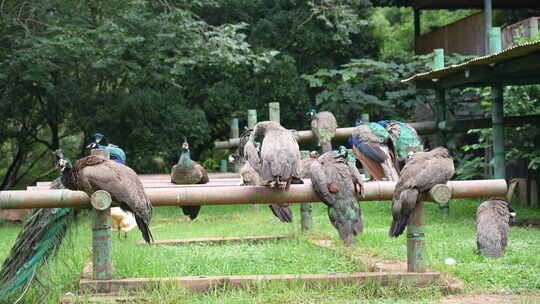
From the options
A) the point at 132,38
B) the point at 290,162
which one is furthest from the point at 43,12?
the point at 290,162

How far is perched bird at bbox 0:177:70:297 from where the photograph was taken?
198 inches

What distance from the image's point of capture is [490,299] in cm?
479

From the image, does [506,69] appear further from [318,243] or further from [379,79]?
[379,79]

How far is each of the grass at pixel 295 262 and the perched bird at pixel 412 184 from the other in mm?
495

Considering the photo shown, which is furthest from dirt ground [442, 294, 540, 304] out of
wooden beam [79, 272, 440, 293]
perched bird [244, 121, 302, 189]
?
perched bird [244, 121, 302, 189]

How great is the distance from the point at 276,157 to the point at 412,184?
105 centimetres

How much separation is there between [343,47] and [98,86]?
5.79 m

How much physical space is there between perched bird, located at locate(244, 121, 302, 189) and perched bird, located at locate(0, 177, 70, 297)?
1.61 meters

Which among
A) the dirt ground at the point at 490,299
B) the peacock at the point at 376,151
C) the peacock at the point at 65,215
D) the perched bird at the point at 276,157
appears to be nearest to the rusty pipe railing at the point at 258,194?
the perched bird at the point at 276,157

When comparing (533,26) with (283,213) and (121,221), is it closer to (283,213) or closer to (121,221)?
(283,213)

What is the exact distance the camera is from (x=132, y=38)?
12.0 m

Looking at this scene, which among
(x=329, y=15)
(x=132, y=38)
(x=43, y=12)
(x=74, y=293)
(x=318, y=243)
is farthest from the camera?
(x=329, y=15)

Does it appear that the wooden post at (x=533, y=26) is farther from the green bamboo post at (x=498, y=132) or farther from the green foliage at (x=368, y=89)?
the green foliage at (x=368, y=89)

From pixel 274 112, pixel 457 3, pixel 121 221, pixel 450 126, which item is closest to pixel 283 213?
pixel 121 221
